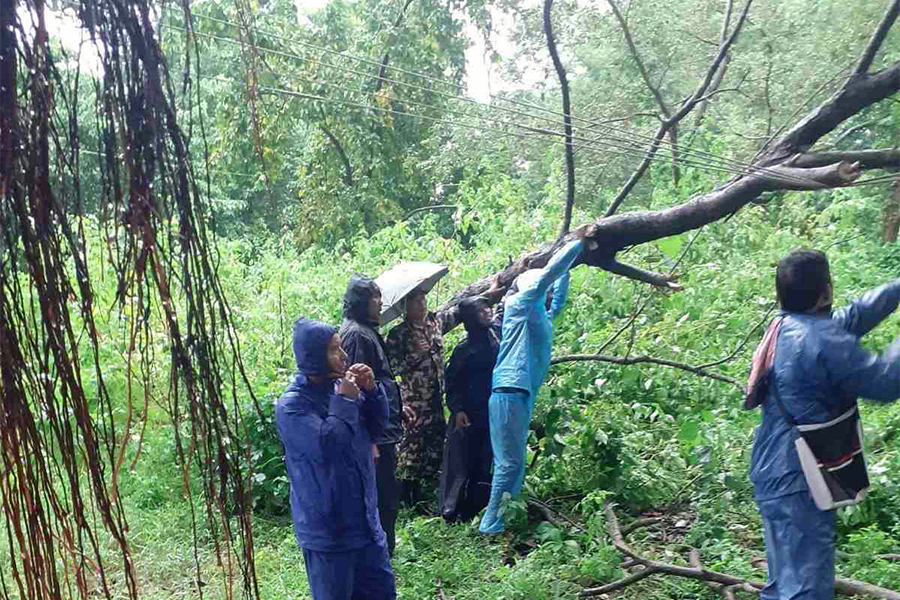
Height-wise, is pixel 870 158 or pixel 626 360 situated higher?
pixel 870 158

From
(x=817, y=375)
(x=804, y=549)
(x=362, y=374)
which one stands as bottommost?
(x=804, y=549)

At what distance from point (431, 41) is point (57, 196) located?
11.0m

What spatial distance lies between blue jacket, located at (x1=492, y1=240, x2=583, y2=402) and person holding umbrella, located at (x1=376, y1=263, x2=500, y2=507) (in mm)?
486

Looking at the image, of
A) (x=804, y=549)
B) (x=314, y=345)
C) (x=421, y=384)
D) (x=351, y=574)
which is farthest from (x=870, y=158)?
(x=351, y=574)

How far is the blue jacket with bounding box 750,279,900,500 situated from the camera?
9.54 feet

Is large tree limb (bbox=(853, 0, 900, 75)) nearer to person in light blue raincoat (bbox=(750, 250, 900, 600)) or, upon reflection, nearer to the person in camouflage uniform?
person in light blue raincoat (bbox=(750, 250, 900, 600))

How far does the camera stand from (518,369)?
15.6 ft

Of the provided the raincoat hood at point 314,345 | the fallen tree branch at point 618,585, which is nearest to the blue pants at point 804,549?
the fallen tree branch at point 618,585

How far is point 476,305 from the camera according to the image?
5254 mm

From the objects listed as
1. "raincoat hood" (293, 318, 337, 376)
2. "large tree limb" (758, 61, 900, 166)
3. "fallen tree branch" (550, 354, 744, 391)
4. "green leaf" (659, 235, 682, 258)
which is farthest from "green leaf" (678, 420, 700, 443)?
"raincoat hood" (293, 318, 337, 376)

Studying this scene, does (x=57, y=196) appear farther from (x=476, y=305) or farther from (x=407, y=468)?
(x=407, y=468)

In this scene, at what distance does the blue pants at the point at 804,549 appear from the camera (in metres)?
3.03

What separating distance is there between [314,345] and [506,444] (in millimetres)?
1733

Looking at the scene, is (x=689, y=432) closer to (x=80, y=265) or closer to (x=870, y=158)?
(x=870, y=158)
